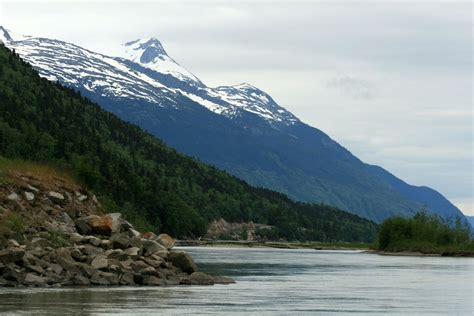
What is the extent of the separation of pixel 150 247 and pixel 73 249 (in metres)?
9.67

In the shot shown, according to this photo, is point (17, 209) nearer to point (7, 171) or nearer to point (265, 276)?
point (7, 171)

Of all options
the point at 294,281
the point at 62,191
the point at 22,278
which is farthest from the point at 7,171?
the point at 294,281

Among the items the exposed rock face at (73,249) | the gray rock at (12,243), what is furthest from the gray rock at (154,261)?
the gray rock at (12,243)

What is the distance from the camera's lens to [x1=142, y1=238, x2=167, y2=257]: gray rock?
100781 millimetres

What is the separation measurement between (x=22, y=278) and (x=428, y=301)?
1271 inches

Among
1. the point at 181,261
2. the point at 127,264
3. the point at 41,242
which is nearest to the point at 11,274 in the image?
the point at 41,242

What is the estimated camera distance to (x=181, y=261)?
10238cm

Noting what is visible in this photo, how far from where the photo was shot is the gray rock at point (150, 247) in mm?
100781

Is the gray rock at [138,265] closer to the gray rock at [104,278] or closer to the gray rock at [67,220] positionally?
the gray rock at [104,278]

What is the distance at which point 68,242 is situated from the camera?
97750 millimetres

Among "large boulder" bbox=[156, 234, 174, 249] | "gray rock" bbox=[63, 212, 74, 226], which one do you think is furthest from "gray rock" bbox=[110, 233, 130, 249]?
"large boulder" bbox=[156, 234, 174, 249]

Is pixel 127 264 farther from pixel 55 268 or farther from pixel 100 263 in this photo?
pixel 55 268

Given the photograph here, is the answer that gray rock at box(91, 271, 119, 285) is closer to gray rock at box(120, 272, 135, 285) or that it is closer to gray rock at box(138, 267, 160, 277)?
gray rock at box(120, 272, 135, 285)

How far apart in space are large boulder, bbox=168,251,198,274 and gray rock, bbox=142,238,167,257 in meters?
1.28
